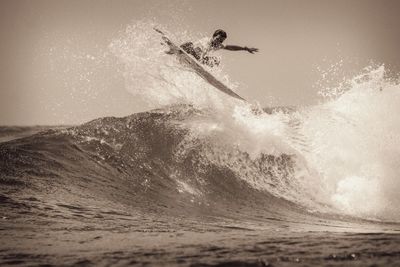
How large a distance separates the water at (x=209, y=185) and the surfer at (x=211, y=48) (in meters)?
0.54

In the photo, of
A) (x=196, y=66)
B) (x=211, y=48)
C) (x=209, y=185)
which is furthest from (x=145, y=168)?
(x=211, y=48)

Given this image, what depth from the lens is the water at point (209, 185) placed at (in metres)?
2.55

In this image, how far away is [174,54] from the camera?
32.7 feet

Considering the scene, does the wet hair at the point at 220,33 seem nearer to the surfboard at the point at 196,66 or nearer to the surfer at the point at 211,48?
the surfer at the point at 211,48

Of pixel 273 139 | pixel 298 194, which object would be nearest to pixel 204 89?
pixel 273 139

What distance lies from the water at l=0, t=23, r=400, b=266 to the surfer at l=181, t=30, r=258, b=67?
0.54 meters

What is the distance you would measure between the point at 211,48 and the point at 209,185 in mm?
4292

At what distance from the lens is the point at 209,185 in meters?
7.41

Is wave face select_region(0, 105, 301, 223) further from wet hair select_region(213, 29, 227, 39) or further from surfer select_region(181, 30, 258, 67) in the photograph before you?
wet hair select_region(213, 29, 227, 39)

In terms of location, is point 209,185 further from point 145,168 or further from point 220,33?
point 220,33

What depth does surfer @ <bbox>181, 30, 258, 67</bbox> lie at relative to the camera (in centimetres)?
1012

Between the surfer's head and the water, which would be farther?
the surfer's head

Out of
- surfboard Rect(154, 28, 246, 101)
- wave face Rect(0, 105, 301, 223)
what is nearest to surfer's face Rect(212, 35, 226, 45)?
surfboard Rect(154, 28, 246, 101)

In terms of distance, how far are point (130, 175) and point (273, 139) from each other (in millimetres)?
3878
